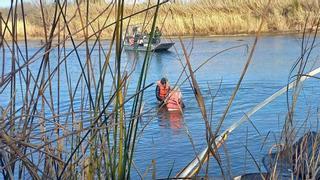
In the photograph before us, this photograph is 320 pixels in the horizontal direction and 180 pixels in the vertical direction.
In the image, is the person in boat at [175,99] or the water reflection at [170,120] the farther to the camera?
the water reflection at [170,120]

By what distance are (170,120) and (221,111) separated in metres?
1.00

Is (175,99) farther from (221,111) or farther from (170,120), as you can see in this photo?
(221,111)

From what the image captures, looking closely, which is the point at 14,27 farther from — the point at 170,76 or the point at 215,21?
the point at 215,21

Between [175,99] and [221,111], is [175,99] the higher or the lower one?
the higher one

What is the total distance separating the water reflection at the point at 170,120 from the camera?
9375mm

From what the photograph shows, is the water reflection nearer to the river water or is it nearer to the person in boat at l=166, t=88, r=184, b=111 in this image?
the river water

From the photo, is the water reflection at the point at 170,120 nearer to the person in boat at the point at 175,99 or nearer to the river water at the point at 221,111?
the river water at the point at 221,111

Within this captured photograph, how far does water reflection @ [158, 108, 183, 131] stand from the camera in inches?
369

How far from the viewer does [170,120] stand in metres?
9.68

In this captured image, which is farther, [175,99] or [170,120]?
[170,120]

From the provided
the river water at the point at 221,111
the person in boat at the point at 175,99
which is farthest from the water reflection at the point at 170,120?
the person in boat at the point at 175,99

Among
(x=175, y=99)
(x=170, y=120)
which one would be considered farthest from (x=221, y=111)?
(x=175, y=99)

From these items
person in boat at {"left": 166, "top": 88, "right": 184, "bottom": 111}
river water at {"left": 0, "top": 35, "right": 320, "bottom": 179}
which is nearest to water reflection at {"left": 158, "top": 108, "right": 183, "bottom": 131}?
river water at {"left": 0, "top": 35, "right": 320, "bottom": 179}

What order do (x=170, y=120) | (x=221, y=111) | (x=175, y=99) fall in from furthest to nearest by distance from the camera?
(x=221, y=111) → (x=170, y=120) → (x=175, y=99)
